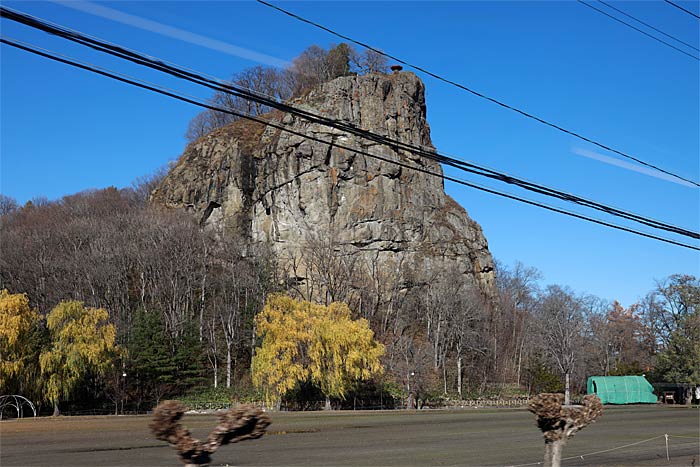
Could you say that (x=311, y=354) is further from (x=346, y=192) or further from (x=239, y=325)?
(x=346, y=192)

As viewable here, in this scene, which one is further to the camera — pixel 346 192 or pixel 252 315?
pixel 346 192

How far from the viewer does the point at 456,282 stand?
326 feet

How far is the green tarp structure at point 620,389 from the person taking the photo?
82312 mm

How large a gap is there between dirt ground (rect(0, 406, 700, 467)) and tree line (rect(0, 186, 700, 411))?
24.4m

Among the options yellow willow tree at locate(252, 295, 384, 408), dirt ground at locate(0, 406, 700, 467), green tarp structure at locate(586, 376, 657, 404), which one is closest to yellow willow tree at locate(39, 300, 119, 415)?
yellow willow tree at locate(252, 295, 384, 408)

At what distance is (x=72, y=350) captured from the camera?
6172 cm

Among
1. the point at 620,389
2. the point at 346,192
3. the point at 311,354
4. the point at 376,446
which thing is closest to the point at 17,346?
the point at 311,354

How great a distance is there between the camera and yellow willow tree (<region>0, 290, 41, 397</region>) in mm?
58688

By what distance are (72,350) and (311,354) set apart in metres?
20.0

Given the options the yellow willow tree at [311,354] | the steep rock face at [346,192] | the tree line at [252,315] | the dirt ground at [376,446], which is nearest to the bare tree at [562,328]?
the tree line at [252,315]

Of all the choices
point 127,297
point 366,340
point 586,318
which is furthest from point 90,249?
point 586,318

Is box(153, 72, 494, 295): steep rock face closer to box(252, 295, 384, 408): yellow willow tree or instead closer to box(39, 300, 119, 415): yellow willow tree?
box(252, 295, 384, 408): yellow willow tree

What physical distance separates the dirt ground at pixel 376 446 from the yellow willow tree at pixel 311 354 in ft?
58.1

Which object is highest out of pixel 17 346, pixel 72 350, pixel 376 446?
pixel 17 346
